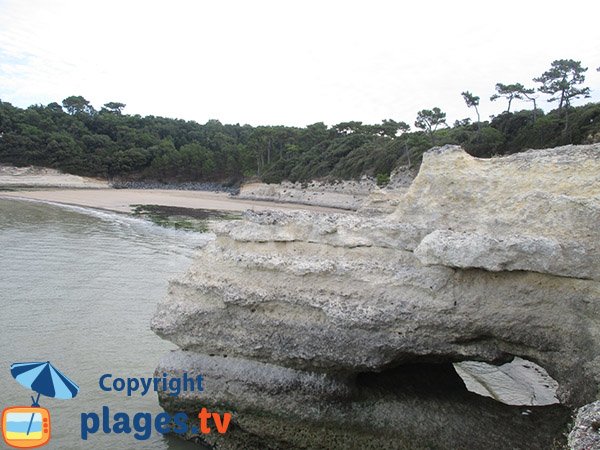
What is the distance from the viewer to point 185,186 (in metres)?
104

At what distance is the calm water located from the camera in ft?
27.7

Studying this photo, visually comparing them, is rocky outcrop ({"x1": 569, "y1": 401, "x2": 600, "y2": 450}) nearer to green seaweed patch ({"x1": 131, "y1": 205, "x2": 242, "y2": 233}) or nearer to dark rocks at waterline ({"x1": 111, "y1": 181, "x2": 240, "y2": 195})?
green seaweed patch ({"x1": 131, "y1": 205, "x2": 242, "y2": 233})

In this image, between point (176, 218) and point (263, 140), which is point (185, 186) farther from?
point (176, 218)

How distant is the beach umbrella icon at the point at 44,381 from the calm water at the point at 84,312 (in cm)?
13

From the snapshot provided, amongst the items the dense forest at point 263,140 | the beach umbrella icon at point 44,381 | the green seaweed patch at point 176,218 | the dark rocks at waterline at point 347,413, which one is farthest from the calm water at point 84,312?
the dense forest at point 263,140

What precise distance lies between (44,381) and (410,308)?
6751 mm

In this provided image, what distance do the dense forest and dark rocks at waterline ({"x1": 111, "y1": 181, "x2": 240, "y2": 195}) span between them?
2.23 m

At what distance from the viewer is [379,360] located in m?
6.37

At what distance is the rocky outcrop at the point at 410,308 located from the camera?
19.3 ft

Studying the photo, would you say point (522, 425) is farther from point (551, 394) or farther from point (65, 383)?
point (65, 383)

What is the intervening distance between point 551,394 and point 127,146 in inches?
4206

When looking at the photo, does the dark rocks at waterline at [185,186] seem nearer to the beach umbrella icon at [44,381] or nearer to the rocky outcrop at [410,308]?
the beach umbrella icon at [44,381]

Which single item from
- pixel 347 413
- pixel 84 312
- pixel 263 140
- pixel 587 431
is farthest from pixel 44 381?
pixel 263 140

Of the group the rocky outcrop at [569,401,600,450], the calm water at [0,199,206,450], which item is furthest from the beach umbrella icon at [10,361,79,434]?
the rocky outcrop at [569,401,600,450]
